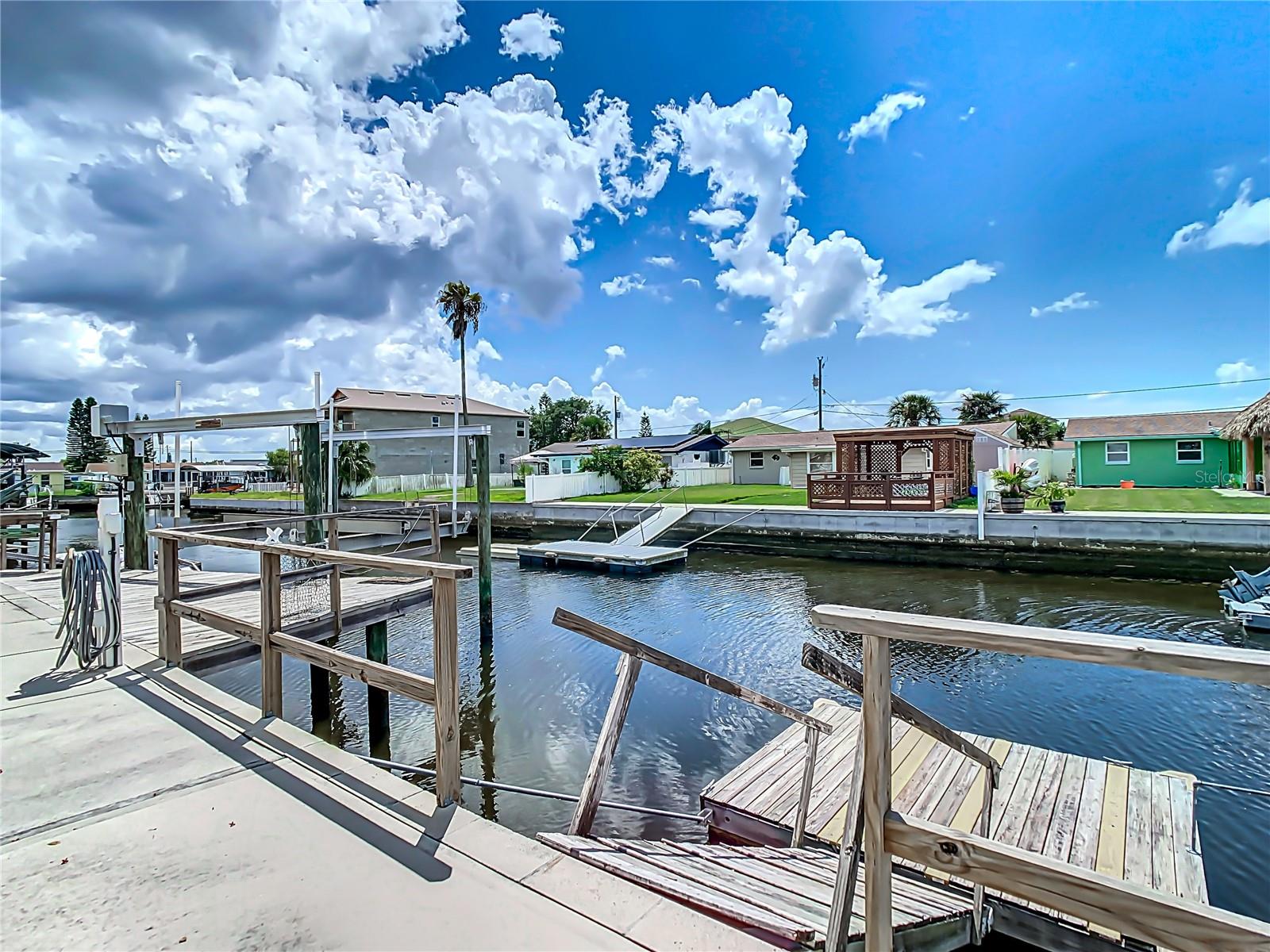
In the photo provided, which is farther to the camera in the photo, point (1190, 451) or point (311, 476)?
point (1190, 451)

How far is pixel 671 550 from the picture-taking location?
17.1m

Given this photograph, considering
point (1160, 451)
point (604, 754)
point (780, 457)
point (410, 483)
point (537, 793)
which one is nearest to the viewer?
point (604, 754)

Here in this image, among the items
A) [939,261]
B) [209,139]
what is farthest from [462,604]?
[939,261]

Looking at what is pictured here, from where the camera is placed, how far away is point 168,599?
4500mm

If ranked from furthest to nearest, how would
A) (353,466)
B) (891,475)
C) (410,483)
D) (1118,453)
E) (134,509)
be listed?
(410,483), (353,466), (1118,453), (891,475), (134,509)

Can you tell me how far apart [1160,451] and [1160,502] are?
859 cm

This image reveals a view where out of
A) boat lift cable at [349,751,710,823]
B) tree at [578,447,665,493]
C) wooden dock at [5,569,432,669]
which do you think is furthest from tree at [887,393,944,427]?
boat lift cable at [349,751,710,823]

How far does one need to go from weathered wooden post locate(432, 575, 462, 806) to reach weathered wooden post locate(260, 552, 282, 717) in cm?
155

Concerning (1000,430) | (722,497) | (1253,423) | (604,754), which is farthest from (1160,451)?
(604,754)

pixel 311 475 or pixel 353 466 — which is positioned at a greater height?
pixel 353 466

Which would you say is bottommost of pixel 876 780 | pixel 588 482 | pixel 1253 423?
pixel 876 780

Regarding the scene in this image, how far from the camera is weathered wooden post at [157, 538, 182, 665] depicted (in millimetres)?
4492

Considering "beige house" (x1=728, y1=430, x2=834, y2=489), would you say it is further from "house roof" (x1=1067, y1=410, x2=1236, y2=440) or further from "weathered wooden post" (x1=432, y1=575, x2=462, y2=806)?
"weathered wooden post" (x1=432, y1=575, x2=462, y2=806)

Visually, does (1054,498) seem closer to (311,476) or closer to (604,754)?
(311,476)
